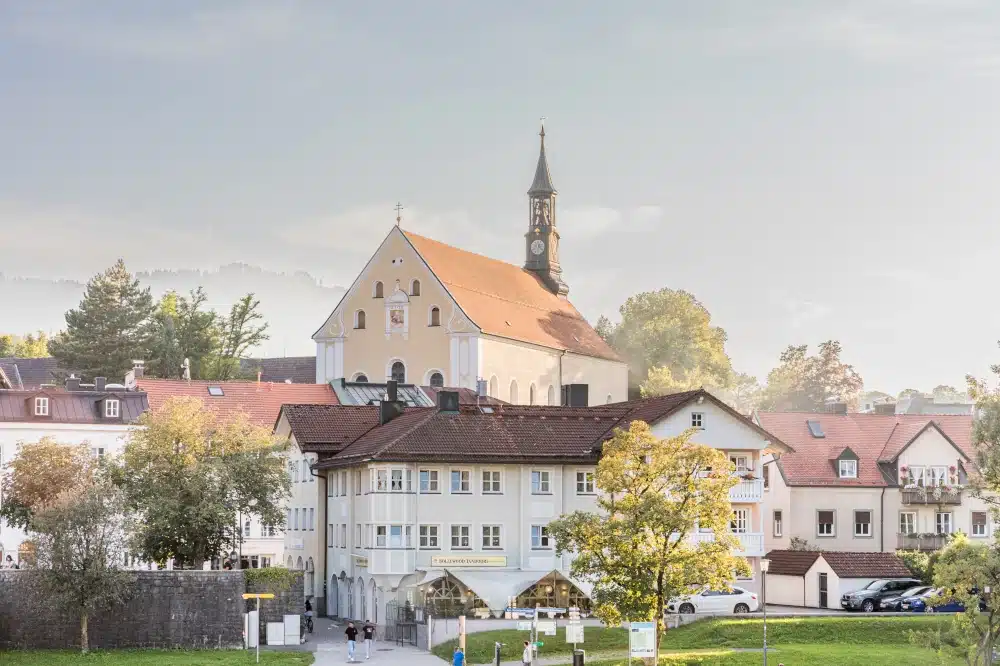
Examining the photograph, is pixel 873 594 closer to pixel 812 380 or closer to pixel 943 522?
pixel 943 522

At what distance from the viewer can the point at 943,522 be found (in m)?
87.4

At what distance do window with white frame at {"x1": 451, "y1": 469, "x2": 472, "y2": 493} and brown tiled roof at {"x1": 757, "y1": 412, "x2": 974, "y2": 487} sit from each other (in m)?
Answer: 18.5

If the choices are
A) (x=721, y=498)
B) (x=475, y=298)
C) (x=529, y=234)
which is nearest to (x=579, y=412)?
(x=721, y=498)

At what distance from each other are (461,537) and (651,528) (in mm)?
16852

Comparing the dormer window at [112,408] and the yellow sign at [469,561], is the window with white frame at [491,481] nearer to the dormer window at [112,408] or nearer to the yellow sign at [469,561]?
the yellow sign at [469,561]

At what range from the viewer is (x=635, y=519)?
201ft

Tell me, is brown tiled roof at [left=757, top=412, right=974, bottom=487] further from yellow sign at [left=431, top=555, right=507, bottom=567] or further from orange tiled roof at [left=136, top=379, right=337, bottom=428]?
orange tiled roof at [left=136, top=379, right=337, bottom=428]

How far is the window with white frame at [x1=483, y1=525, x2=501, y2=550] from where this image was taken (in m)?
76.2

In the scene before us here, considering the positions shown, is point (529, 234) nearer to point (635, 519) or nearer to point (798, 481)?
point (798, 481)

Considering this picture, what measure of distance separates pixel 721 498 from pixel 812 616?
11937 millimetres

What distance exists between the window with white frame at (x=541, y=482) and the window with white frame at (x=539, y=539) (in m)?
1.58

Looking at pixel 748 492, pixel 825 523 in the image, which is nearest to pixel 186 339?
pixel 825 523

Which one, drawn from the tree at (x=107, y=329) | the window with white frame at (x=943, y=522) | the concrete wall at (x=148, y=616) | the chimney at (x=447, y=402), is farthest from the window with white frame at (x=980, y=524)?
the tree at (x=107, y=329)

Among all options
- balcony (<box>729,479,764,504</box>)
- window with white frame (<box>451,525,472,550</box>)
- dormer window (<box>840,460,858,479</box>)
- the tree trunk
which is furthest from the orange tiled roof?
the tree trunk
